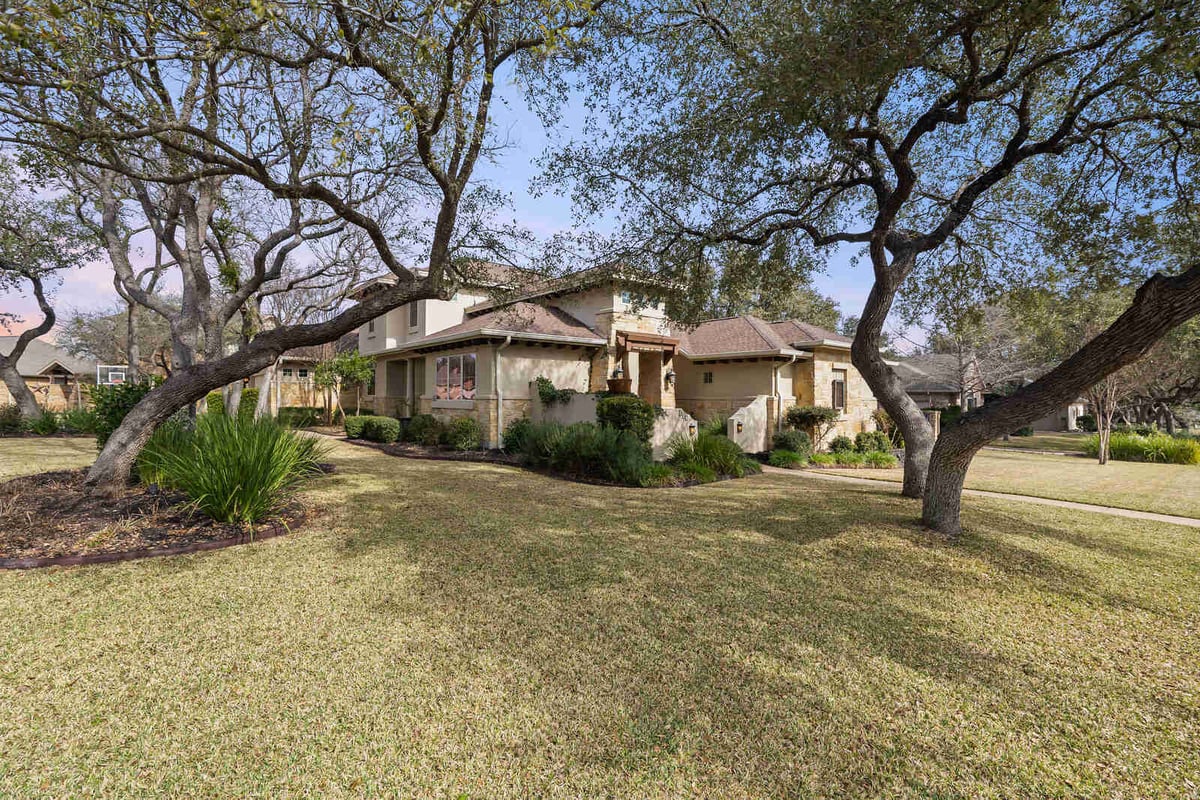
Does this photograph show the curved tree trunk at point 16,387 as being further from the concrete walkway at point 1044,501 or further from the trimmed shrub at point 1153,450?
the trimmed shrub at point 1153,450

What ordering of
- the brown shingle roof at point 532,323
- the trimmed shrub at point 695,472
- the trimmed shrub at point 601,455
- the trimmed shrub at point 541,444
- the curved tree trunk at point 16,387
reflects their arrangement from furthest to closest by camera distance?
1. the curved tree trunk at point 16,387
2. the brown shingle roof at point 532,323
3. the trimmed shrub at point 541,444
4. the trimmed shrub at point 695,472
5. the trimmed shrub at point 601,455

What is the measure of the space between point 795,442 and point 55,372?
152ft

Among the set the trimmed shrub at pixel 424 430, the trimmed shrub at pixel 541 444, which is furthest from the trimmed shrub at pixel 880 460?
the trimmed shrub at pixel 424 430

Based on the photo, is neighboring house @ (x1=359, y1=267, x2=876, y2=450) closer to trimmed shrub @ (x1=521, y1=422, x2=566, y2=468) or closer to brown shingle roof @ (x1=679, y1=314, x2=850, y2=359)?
brown shingle roof @ (x1=679, y1=314, x2=850, y2=359)

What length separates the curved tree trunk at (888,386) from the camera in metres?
8.31

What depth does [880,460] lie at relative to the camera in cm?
1523

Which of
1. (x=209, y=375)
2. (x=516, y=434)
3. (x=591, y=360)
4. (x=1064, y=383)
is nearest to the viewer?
(x=1064, y=383)

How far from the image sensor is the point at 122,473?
7.06 meters

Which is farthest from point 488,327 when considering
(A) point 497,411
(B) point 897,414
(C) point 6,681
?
(C) point 6,681

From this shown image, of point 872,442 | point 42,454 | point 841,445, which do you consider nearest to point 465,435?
point 42,454

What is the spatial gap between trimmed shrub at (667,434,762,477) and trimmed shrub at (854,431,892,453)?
7001mm

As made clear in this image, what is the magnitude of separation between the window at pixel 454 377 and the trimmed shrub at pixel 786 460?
9.06 m

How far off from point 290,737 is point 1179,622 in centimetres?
648

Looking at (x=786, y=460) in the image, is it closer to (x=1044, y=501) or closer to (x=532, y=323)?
(x=1044, y=501)
